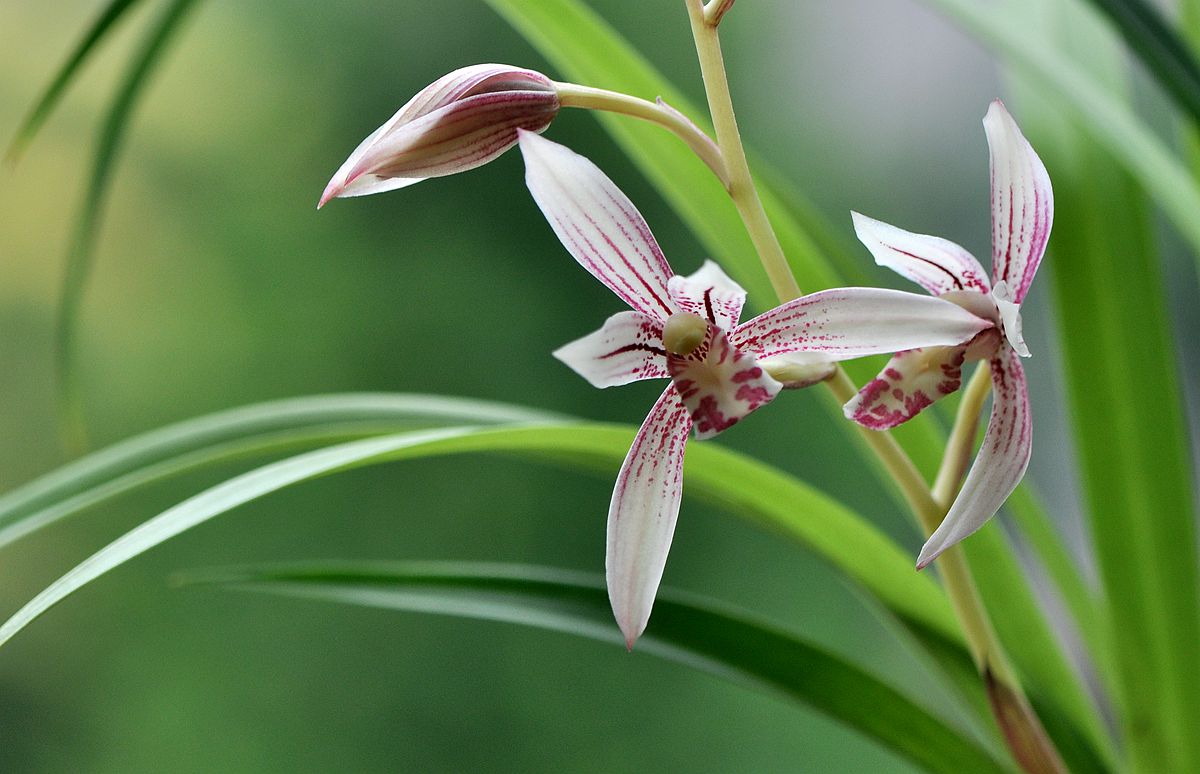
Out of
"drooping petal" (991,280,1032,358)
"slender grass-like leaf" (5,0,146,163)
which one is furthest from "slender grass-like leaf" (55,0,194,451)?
"drooping petal" (991,280,1032,358)

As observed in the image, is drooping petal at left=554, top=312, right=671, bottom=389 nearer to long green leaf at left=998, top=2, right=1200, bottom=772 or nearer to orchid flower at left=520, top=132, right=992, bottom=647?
orchid flower at left=520, top=132, right=992, bottom=647

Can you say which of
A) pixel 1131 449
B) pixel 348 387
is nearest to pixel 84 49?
pixel 1131 449

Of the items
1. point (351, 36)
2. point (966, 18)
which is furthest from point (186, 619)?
point (966, 18)

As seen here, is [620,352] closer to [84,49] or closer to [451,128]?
[451,128]

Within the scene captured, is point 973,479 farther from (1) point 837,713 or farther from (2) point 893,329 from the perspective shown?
(1) point 837,713

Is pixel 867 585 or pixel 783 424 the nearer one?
pixel 867 585
